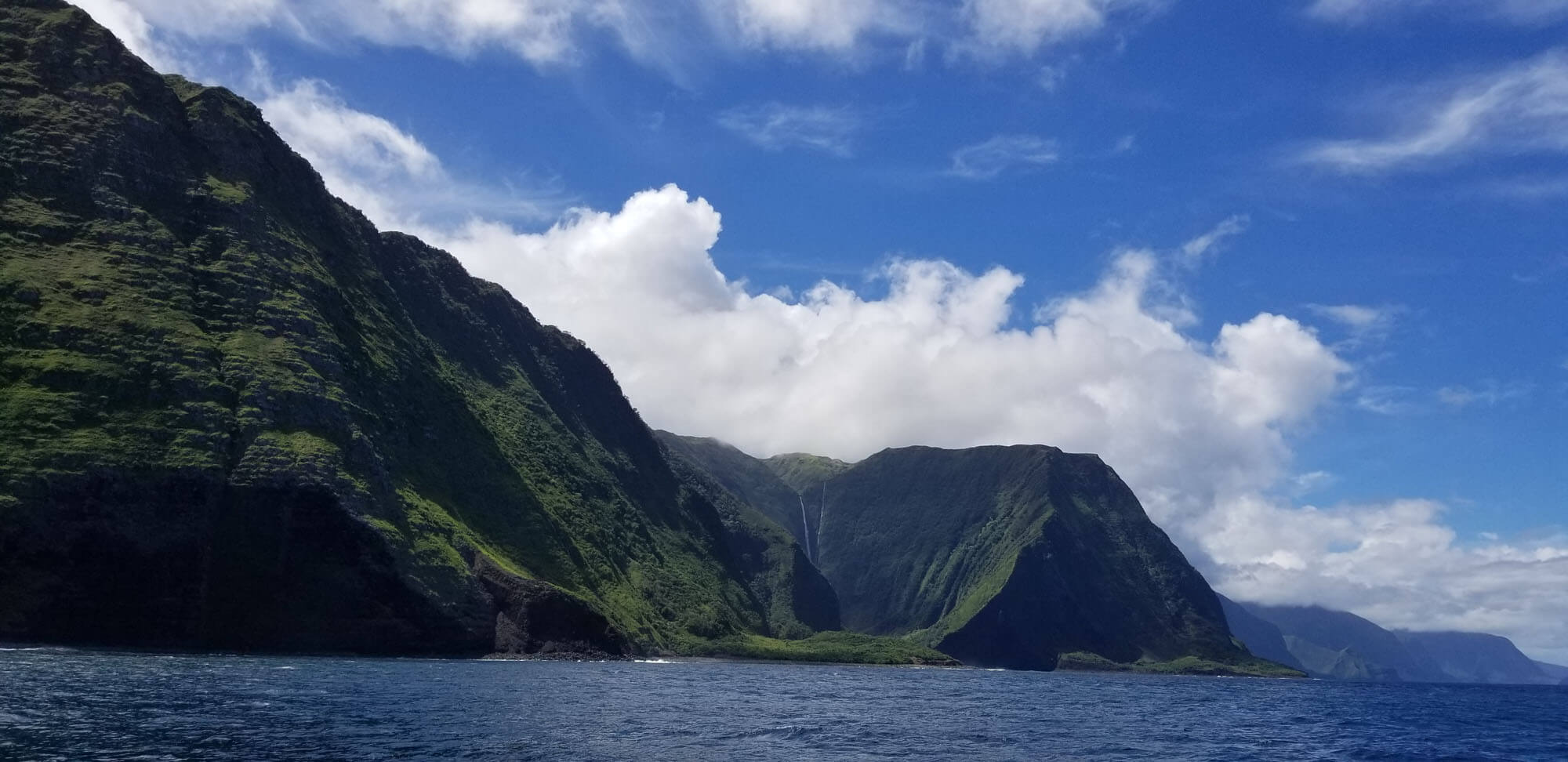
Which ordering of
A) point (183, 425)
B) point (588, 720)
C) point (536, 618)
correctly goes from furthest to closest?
point (536, 618) → point (183, 425) → point (588, 720)

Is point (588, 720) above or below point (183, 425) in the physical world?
below

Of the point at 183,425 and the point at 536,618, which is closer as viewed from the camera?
the point at 183,425

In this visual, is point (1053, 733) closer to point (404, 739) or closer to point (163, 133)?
point (404, 739)

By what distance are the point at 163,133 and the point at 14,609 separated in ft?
320

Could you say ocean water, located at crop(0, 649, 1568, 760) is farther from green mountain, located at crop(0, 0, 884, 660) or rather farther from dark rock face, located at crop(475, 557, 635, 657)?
dark rock face, located at crop(475, 557, 635, 657)

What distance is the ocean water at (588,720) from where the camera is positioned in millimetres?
49719

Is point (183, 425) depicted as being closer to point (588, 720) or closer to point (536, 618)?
point (536, 618)

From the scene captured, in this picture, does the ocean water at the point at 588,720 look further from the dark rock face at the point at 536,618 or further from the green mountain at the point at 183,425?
the dark rock face at the point at 536,618

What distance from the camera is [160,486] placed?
128875mm

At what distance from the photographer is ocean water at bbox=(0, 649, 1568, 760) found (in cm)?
4972

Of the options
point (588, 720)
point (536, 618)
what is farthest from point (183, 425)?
point (588, 720)

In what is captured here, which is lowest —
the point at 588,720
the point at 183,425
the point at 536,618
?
the point at 588,720

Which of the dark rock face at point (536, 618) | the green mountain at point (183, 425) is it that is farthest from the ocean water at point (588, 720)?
the dark rock face at point (536, 618)

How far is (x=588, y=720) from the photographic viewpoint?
2653 inches
